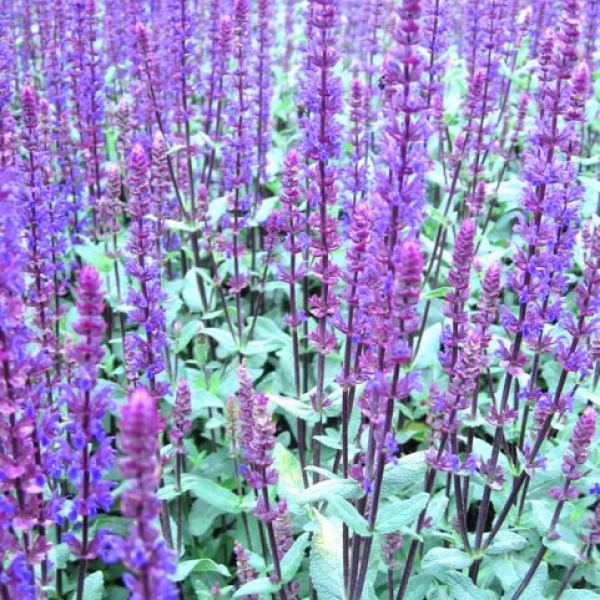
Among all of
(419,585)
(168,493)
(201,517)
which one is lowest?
(201,517)

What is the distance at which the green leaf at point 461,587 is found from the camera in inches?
203

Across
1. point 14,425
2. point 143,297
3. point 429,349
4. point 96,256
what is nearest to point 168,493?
point 143,297

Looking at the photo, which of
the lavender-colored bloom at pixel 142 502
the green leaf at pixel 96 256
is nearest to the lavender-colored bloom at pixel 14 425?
the lavender-colored bloom at pixel 142 502

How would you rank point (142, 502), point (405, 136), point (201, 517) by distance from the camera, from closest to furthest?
1. point (142, 502)
2. point (405, 136)
3. point (201, 517)

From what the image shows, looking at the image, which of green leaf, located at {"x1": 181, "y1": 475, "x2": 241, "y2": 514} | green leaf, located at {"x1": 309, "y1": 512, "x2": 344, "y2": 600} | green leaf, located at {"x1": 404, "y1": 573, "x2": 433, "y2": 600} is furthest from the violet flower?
green leaf, located at {"x1": 404, "y1": 573, "x2": 433, "y2": 600}

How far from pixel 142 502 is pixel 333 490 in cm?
202

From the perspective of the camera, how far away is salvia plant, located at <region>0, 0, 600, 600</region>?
12.0 ft

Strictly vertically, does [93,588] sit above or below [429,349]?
below

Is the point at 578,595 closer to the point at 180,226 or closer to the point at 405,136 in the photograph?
the point at 405,136

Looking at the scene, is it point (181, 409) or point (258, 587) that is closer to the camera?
point (258, 587)

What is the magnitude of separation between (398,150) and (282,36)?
11.6 m

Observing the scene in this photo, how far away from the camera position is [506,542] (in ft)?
17.3

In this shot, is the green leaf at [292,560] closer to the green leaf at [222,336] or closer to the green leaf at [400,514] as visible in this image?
the green leaf at [400,514]

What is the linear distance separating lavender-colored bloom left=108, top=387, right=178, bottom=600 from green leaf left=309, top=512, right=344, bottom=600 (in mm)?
2302
